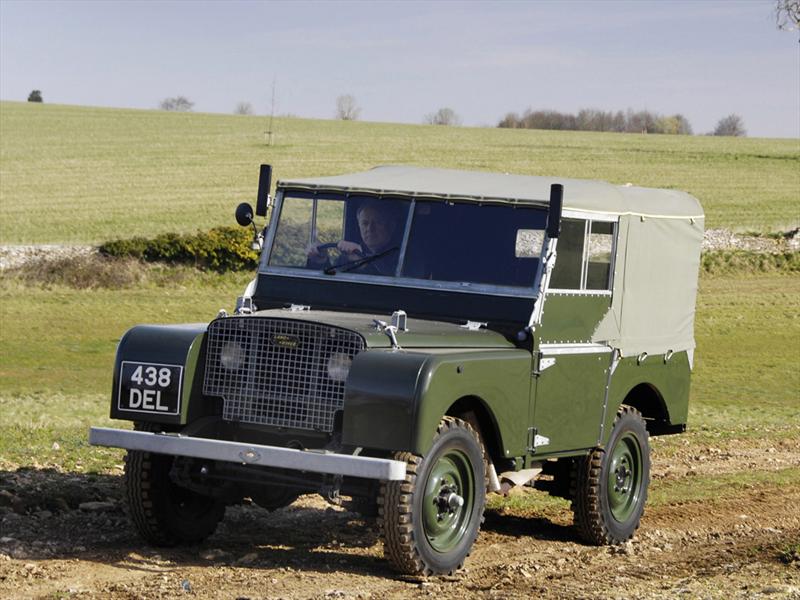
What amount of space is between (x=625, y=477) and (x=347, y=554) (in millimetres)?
2457

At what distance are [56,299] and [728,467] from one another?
67.2 feet

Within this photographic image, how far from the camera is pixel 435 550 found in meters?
7.98

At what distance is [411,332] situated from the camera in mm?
8227

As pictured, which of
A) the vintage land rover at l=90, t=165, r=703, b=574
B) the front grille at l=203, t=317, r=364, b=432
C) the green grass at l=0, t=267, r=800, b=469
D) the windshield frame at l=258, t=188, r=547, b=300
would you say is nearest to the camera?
the vintage land rover at l=90, t=165, r=703, b=574

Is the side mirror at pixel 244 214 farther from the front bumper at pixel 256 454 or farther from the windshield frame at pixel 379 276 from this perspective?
the front bumper at pixel 256 454

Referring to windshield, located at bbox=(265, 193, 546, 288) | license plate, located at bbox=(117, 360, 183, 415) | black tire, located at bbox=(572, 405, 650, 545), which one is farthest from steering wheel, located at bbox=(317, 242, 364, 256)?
black tire, located at bbox=(572, 405, 650, 545)

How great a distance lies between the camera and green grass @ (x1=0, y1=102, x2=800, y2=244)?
45.3 m

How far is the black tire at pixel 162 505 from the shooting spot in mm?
8547

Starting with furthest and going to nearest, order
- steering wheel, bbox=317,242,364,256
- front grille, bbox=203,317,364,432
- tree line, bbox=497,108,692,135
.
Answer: tree line, bbox=497,108,692,135, steering wheel, bbox=317,242,364,256, front grille, bbox=203,317,364,432

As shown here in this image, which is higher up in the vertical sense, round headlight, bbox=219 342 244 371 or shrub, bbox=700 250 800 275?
round headlight, bbox=219 342 244 371

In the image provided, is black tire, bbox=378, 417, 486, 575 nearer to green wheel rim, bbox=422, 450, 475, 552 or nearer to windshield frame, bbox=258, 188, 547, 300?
green wheel rim, bbox=422, 450, 475, 552

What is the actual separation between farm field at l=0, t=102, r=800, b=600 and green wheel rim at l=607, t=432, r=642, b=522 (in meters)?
0.26

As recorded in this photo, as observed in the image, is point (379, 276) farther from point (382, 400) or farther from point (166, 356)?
point (382, 400)

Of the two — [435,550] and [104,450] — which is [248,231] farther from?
[435,550]
